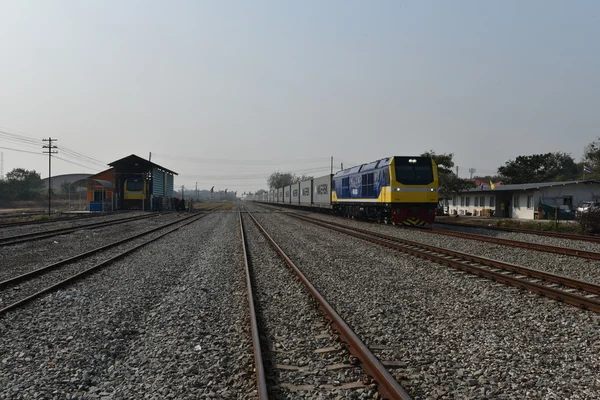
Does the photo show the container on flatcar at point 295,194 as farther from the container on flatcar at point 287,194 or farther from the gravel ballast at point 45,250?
the gravel ballast at point 45,250

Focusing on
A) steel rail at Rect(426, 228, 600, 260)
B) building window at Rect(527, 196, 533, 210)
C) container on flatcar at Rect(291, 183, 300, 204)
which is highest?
container on flatcar at Rect(291, 183, 300, 204)

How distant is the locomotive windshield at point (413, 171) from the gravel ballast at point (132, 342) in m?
12.6

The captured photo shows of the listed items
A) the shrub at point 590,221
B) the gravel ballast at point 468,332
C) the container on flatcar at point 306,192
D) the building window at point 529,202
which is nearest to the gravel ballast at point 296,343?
the gravel ballast at point 468,332

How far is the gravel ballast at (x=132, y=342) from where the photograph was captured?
398cm

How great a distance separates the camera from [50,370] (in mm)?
4375

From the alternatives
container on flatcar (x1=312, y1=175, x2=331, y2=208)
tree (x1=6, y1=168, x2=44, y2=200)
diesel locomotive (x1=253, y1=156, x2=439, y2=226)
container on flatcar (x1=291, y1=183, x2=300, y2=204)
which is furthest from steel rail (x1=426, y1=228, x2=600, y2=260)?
tree (x1=6, y1=168, x2=44, y2=200)

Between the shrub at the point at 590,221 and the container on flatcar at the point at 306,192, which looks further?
the container on flatcar at the point at 306,192

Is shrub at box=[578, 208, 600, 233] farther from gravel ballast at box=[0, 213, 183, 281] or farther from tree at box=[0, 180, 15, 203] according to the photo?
tree at box=[0, 180, 15, 203]

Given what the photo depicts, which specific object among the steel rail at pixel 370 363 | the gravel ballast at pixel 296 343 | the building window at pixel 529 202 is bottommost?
the gravel ballast at pixel 296 343

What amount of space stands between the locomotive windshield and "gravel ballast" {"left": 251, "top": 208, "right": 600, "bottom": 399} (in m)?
10.6

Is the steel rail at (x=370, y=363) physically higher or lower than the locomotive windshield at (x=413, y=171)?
lower

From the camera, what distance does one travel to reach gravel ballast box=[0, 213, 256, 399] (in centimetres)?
398

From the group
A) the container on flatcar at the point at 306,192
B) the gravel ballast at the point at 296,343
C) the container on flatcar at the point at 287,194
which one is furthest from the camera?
the container on flatcar at the point at 287,194

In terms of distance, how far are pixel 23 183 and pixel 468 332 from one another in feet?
286
